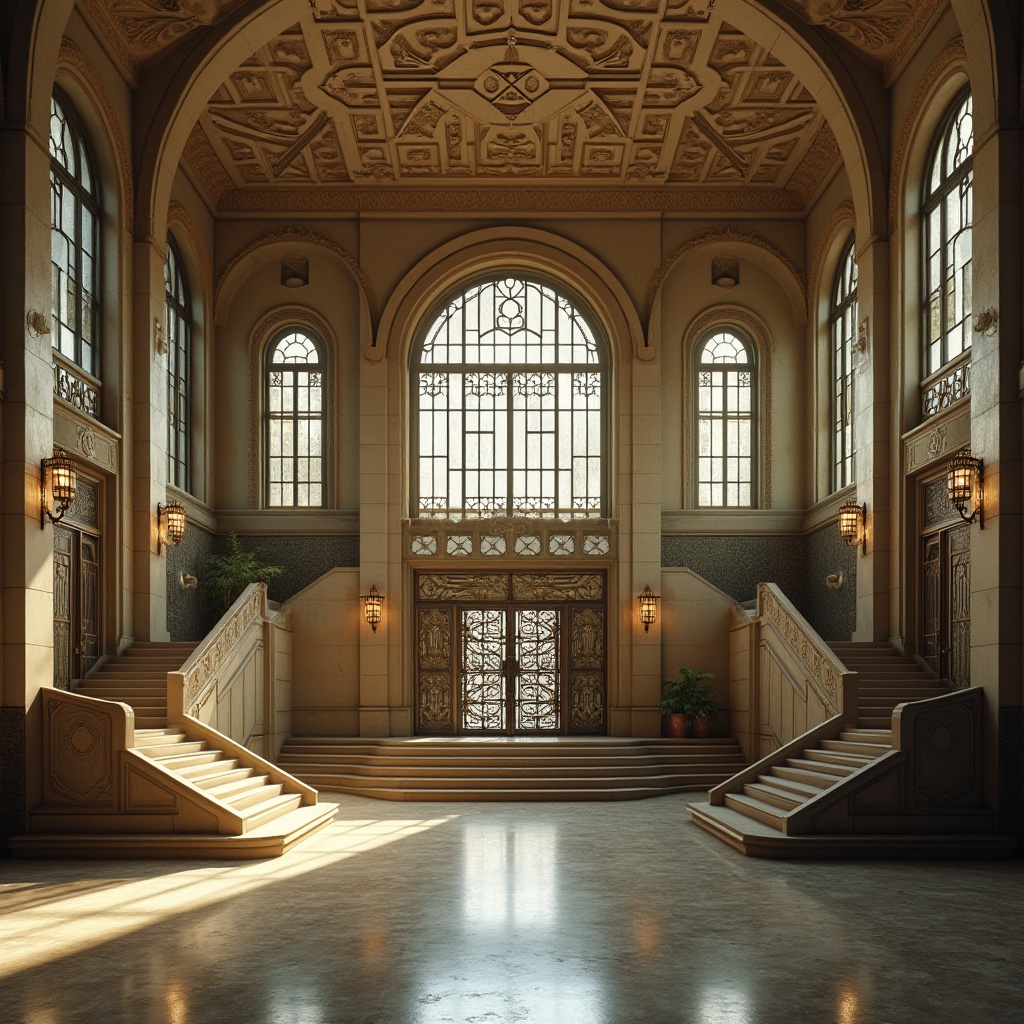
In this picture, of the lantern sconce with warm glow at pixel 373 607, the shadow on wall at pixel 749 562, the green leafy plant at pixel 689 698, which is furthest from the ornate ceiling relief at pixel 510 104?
the green leafy plant at pixel 689 698

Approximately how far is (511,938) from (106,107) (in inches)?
465

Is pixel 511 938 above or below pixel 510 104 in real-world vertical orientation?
below

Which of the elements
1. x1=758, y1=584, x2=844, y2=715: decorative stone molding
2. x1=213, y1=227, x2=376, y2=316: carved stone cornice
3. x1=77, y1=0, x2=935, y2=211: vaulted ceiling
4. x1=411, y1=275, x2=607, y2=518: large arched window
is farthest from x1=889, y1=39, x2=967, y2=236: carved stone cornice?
x1=213, y1=227, x2=376, y2=316: carved stone cornice

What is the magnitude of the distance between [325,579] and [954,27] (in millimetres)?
12134

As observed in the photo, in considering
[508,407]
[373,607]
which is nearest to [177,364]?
[373,607]

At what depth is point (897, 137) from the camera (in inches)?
627

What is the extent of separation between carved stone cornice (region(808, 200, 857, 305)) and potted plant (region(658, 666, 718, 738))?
673 centimetres

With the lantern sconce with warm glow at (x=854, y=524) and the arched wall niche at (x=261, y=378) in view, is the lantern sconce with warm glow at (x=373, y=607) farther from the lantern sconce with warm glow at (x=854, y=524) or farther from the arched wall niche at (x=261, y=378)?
the lantern sconce with warm glow at (x=854, y=524)

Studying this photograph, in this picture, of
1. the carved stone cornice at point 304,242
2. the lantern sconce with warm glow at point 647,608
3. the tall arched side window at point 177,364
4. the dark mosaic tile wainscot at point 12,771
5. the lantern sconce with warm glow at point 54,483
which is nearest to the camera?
the dark mosaic tile wainscot at point 12,771

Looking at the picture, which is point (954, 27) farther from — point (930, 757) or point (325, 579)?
point (325, 579)

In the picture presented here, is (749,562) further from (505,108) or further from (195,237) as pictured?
(195,237)

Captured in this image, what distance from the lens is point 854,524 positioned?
54.3 ft

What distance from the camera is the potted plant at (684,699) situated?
19047 mm

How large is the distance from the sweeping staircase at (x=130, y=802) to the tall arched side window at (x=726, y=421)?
412 inches
